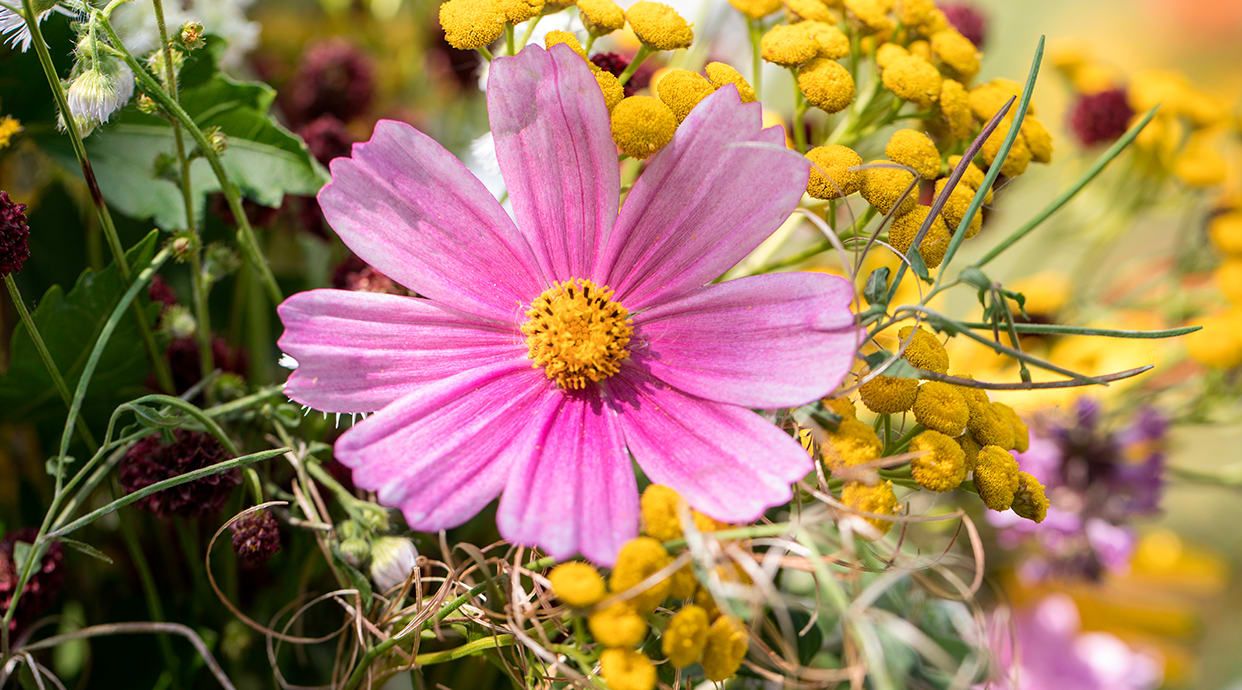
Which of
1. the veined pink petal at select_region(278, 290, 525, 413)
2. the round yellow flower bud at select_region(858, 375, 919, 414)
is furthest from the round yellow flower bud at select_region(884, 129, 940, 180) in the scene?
the veined pink petal at select_region(278, 290, 525, 413)

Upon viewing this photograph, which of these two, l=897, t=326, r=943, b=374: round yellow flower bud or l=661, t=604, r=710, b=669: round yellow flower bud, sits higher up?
l=897, t=326, r=943, b=374: round yellow flower bud

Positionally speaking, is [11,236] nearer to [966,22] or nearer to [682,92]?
[682,92]

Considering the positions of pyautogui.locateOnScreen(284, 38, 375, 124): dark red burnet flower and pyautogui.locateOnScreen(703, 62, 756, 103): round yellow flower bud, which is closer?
pyautogui.locateOnScreen(703, 62, 756, 103): round yellow flower bud

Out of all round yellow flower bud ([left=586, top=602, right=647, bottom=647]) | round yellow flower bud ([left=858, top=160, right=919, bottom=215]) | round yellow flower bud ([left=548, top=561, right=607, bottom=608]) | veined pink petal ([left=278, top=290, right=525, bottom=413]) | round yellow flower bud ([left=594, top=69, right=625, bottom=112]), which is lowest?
round yellow flower bud ([left=586, top=602, right=647, bottom=647])

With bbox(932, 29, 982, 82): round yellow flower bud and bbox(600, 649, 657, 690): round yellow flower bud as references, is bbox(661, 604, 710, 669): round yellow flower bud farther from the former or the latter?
bbox(932, 29, 982, 82): round yellow flower bud

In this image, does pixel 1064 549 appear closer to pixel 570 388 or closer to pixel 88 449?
pixel 570 388

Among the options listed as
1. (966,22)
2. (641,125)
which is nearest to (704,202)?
(641,125)
